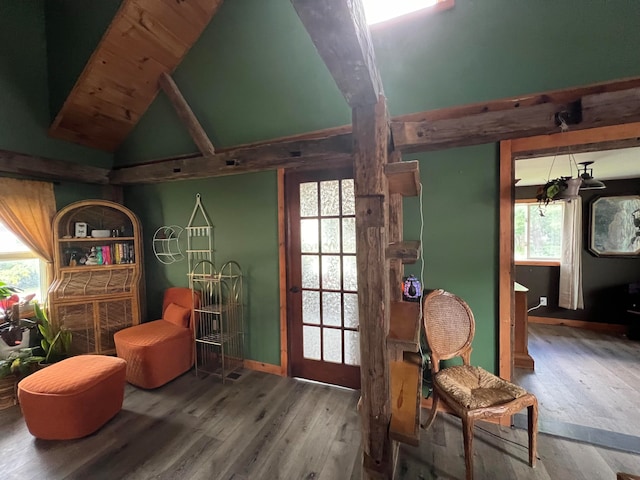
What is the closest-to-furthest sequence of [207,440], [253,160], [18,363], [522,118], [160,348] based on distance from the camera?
[522,118], [207,440], [18,363], [253,160], [160,348]

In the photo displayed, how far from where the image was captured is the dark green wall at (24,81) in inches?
97.3

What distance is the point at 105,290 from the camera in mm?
2951

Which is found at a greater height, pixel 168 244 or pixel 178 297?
pixel 168 244

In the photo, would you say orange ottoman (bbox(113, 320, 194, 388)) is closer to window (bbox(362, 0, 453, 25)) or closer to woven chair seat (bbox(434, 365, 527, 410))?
woven chair seat (bbox(434, 365, 527, 410))

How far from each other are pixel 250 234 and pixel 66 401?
72.4 inches

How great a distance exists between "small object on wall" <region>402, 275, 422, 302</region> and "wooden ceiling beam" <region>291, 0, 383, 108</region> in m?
1.39

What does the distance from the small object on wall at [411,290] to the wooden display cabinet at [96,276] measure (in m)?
2.96

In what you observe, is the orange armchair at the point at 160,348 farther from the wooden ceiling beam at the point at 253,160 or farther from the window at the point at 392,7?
the window at the point at 392,7

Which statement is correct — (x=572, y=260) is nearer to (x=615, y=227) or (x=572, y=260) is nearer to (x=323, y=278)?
(x=615, y=227)

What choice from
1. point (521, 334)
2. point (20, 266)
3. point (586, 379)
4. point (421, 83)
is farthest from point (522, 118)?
point (20, 266)

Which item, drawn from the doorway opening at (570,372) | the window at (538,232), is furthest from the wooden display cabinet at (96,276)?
the window at (538,232)

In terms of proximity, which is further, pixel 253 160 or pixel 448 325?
pixel 253 160

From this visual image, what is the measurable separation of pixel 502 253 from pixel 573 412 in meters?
1.42

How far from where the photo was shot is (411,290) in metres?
2.11
